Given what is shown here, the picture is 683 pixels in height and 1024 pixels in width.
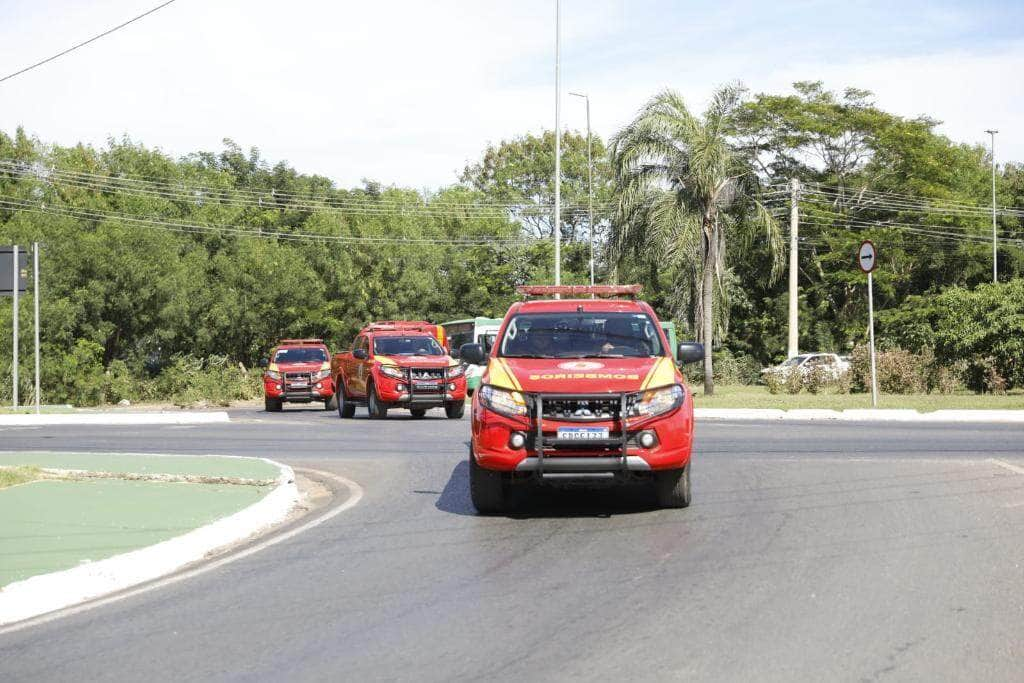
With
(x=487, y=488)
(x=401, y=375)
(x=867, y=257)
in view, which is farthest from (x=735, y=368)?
(x=487, y=488)

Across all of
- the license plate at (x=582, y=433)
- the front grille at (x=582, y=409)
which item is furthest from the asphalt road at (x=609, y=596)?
the front grille at (x=582, y=409)

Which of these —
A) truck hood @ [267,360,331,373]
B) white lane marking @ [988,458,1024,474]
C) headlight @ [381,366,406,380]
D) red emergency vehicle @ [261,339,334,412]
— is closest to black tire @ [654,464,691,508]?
white lane marking @ [988,458,1024,474]

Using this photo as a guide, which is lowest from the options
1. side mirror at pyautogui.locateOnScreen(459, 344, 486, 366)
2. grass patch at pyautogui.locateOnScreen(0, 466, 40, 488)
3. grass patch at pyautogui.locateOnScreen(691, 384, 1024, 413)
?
grass patch at pyautogui.locateOnScreen(691, 384, 1024, 413)

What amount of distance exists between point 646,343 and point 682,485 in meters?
1.54

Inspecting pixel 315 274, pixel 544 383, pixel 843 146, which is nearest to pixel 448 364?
pixel 544 383

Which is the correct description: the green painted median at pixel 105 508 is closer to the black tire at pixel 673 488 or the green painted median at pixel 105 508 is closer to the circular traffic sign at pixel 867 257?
the black tire at pixel 673 488

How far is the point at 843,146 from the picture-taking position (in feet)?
204

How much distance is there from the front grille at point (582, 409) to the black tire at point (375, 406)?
16.8 m

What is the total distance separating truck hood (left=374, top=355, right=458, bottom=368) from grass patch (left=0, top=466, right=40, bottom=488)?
503 inches

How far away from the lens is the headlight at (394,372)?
27172 mm

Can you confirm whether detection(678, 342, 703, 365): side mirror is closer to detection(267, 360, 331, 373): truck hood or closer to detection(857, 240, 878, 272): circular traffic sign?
detection(857, 240, 878, 272): circular traffic sign

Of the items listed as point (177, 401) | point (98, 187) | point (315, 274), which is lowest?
point (177, 401)

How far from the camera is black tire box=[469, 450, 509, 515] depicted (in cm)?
1127

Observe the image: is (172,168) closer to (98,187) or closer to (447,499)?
(98,187)
